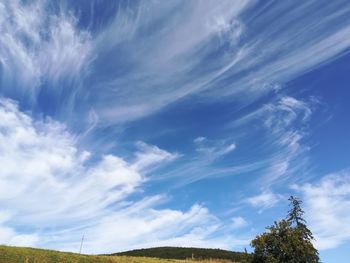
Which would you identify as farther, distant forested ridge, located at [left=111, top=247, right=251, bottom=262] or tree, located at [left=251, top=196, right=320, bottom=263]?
distant forested ridge, located at [left=111, top=247, right=251, bottom=262]

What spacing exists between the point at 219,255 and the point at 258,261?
298ft

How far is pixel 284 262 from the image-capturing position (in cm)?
5659

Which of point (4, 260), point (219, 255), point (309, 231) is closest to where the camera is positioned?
point (4, 260)

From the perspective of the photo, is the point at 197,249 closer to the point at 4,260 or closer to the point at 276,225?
the point at 276,225

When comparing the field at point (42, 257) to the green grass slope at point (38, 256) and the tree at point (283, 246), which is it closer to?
the green grass slope at point (38, 256)

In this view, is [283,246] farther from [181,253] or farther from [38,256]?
[181,253]

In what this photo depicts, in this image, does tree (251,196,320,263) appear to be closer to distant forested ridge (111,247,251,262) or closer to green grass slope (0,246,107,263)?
green grass slope (0,246,107,263)

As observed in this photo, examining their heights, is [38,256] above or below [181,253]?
below

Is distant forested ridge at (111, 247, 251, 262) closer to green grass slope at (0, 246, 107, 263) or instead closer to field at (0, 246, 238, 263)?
field at (0, 246, 238, 263)

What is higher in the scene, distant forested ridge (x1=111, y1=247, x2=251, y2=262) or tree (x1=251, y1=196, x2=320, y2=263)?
distant forested ridge (x1=111, y1=247, x2=251, y2=262)

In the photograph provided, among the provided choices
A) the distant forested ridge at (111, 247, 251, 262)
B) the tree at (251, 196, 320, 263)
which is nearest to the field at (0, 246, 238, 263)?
the tree at (251, 196, 320, 263)

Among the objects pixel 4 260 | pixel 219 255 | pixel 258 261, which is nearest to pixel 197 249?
pixel 219 255

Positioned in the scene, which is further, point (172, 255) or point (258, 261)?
point (172, 255)

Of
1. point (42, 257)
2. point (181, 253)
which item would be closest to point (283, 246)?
point (42, 257)
